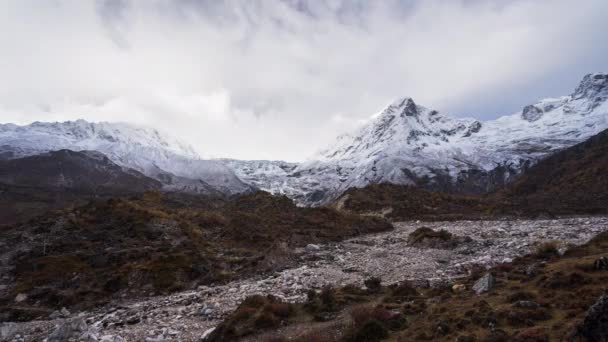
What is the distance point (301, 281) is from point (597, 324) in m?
17.6

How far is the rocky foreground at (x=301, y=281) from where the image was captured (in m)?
18.0

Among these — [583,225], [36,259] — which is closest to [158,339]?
[36,259]

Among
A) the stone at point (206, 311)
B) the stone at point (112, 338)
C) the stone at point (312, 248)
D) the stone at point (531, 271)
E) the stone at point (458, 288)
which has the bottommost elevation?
the stone at point (112, 338)

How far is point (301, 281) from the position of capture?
81.1 feet

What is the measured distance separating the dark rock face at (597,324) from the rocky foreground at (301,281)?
1133 cm

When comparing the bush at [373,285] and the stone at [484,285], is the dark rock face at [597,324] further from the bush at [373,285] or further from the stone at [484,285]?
the bush at [373,285]

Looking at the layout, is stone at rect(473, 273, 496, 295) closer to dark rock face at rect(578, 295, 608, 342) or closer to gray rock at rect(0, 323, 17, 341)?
dark rock face at rect(578, 295, 608, 342)

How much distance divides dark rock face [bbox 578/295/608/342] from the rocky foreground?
11331 mm

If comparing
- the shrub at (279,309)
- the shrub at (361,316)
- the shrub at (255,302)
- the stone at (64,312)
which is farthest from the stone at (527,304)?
the stone at (64,312)

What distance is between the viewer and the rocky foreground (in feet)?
59.0

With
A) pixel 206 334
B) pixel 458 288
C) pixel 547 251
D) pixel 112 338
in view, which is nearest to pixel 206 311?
pixel 206 334

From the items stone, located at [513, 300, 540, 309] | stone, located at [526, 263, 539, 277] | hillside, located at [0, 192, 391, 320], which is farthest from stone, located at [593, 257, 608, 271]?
hillside, located at [0, 192, 391, 320]

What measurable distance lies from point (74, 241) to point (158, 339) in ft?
83.5

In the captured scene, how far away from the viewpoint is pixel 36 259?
3148 centimetres
